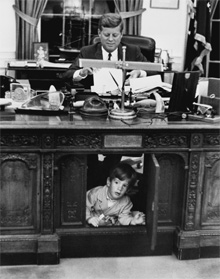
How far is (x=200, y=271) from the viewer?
2865 mm

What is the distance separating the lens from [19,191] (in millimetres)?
2781

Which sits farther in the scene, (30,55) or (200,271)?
(30,55)

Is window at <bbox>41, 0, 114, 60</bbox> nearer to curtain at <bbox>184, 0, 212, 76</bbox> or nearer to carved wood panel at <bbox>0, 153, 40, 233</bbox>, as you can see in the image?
curtain at <bbox>184, 0, 212, 76</bbox>

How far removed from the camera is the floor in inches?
109

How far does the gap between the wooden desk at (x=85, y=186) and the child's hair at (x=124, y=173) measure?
0.30 ft

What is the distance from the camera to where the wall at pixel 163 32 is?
6.36 m

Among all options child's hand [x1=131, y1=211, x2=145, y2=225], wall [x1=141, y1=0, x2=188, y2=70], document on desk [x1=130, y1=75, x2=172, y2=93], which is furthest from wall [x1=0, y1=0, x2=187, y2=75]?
child's hand [x1=131, y1=211, x2=145, y2=225]

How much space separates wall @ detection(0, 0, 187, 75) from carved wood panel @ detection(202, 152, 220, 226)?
4.10 metres

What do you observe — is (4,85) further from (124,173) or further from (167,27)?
(167,27)

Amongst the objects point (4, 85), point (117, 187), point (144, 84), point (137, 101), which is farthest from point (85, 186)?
point (4, 85)

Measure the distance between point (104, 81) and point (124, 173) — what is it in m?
0.77

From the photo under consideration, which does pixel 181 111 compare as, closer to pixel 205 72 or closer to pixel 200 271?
pixel 200 271

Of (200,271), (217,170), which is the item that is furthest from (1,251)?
(217,170)

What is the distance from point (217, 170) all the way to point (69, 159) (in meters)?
0.95
